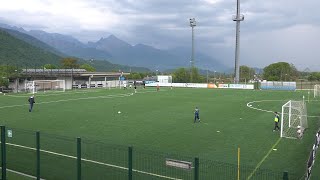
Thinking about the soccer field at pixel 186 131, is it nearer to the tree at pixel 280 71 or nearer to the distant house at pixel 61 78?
the distant house at pixel 61 78

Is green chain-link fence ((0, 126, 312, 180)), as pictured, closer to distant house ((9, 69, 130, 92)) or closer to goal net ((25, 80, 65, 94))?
goal net ((25, 80, 65, 94))

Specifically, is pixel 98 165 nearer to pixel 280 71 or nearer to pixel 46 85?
pixel 46 85

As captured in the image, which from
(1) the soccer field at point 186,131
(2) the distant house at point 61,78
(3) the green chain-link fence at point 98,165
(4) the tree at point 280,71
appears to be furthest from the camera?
(4) the tree at point 280,71

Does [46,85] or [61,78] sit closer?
[46,85]

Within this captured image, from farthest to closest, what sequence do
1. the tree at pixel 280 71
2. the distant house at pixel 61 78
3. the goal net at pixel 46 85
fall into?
the tree at pixel 280 71, the distant house at pixel 61 78, the goal net at pixel 46 85

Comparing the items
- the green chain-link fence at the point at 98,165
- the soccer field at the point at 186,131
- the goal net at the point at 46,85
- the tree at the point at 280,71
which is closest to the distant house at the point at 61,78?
the goal net at the point at 46,85

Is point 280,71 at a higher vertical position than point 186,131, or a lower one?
higher

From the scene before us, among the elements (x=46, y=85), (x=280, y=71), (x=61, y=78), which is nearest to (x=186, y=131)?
(x=46, y=85)

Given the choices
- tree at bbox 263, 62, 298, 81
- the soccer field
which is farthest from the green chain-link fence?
tree at bbox 263, 62, 298, 81

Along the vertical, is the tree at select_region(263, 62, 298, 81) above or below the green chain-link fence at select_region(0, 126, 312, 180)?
above

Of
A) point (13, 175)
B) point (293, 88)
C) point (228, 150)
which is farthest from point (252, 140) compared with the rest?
point (293, 88)

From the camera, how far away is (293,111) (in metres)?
29.9

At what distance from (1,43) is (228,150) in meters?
148

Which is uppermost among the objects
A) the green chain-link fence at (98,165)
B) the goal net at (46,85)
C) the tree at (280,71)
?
the tree at (280,71)
